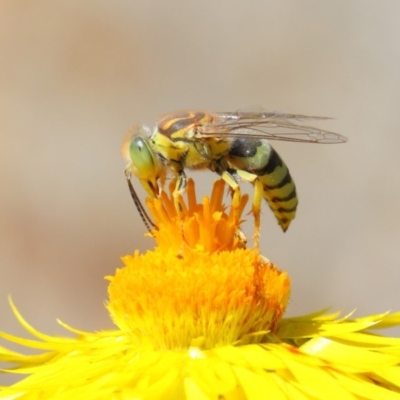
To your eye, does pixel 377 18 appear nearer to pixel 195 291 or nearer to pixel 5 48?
pixel 5 48

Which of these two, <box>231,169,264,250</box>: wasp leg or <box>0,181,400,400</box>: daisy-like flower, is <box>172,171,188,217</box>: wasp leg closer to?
<box>0,181,400,400</box>: daisy-like flower

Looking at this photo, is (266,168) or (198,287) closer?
(198,287)

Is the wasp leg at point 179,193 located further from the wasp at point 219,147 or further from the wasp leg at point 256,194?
the wasp leg at point 256,194

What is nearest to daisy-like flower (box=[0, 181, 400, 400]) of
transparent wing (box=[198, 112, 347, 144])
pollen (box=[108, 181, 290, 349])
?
pollen (box=[108, 181, 290, 349])

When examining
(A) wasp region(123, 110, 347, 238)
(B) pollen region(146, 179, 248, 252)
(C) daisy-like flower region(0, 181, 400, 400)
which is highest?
(A) wasp region(123, 110, 347, 238)

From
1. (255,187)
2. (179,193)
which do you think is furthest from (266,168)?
(179,193)

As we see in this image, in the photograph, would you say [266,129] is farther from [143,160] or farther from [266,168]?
[143,160]

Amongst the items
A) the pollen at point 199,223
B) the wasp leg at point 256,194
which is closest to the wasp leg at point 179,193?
the pollen at point 199,223
